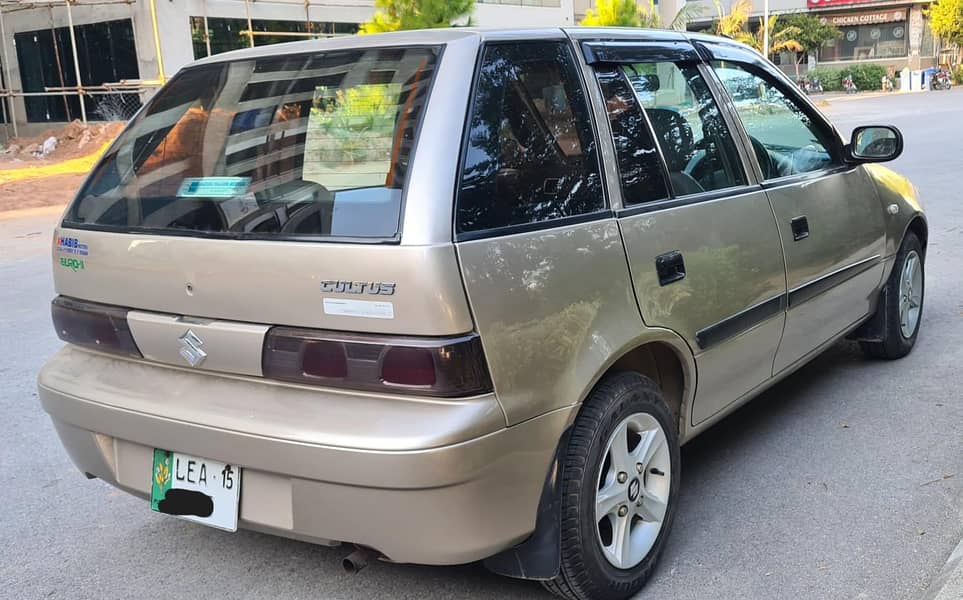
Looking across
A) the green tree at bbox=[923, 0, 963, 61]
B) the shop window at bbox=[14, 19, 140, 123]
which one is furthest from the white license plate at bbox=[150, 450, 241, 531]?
the green tree at bbox=[923, 0, 963, 61]

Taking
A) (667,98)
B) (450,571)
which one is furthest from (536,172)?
(450,571)

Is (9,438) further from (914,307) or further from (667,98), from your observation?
(914,307)

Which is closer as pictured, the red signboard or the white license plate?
the white license plate

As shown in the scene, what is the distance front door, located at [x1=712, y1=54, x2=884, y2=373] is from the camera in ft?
12.5

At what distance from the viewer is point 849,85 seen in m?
48.1

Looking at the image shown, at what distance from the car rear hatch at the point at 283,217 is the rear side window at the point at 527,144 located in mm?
85

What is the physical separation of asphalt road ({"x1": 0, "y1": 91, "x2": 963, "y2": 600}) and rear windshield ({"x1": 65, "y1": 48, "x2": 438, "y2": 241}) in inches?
47.2

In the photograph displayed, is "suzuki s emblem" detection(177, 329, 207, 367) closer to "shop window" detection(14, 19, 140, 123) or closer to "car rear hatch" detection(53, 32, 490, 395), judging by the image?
"car rear hatch" detection(53, 32, 490, 395)

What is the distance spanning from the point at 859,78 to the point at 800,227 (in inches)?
2007

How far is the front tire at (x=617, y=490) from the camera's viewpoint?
2.63m

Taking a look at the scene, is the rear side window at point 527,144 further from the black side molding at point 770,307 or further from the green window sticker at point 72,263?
the green window sticker at point 72,263

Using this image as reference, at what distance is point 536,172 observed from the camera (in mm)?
2699

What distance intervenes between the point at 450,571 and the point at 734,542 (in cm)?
101

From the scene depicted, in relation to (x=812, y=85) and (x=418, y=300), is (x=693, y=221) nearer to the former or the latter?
(x=418, y=300)
